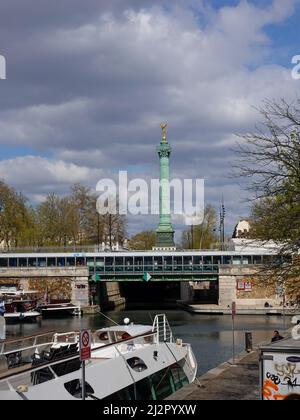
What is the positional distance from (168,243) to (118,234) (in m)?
9.22

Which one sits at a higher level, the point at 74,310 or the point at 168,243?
the point at 168,243

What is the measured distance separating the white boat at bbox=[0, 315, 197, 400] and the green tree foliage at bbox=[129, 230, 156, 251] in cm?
11115

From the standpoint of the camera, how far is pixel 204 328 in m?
59.6

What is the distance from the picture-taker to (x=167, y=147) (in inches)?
4567

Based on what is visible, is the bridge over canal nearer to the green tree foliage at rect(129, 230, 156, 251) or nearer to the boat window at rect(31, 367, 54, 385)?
the green tree foliage at rect(129, 230, 156, 251)

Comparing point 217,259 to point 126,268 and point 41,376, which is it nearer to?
point 126,268

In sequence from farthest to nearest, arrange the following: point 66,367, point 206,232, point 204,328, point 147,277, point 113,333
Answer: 1. point 206,232
2. point 147,277
3. point 204,328
4. point 113,333
5. point 66,367

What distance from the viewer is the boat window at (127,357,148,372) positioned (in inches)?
866

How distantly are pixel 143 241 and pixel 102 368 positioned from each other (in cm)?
12903

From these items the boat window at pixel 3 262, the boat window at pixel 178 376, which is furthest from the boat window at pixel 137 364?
the boat window at pixel 3 262

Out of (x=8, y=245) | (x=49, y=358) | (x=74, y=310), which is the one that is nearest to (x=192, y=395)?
(x=49, y=358)

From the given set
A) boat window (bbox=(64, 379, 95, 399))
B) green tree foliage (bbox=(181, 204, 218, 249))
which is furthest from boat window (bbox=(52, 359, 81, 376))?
green tree foliage (bbox=(181, 204, 218, 249))

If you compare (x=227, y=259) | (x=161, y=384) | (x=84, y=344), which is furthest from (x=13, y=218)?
(x=84, y=344)
